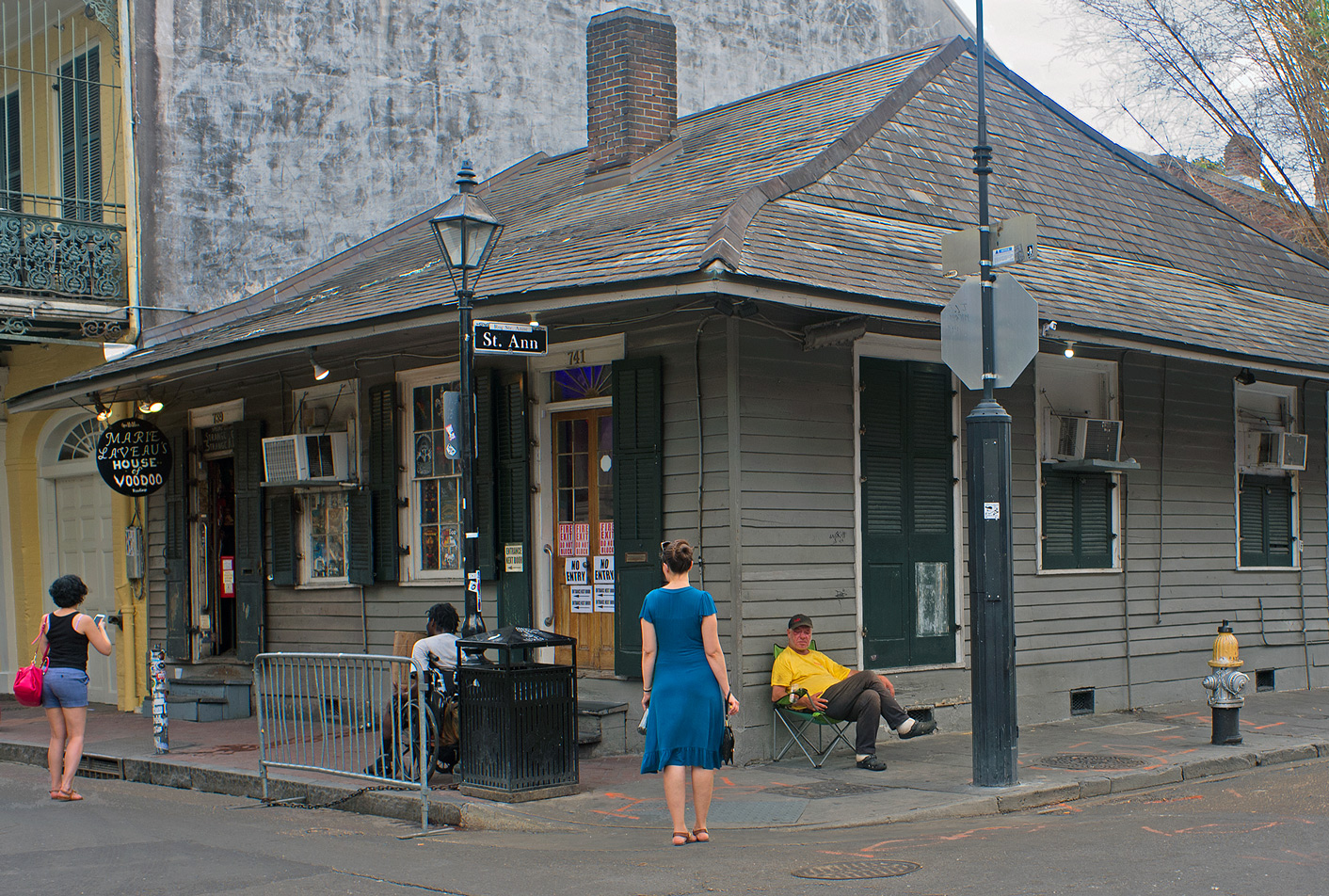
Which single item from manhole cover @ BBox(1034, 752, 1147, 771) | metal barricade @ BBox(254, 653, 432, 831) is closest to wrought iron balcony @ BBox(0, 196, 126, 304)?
metal barricade @ BBox(254, 653, 432, 831)

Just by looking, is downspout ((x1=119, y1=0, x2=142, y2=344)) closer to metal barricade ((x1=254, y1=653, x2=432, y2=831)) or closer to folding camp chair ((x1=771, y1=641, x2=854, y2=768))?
metal barricade ((x1=254, y1=653, x2=432, y2=831))

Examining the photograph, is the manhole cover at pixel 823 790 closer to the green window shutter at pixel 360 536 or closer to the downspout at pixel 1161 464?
the downspout at pixel 1161 464

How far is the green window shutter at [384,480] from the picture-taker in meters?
12.7

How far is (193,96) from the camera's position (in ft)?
49.1

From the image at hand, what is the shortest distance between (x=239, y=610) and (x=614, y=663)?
5535 millimetres

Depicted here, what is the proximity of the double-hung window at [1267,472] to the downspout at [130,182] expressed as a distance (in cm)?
1142

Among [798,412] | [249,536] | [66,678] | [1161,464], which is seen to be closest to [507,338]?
[798,412]

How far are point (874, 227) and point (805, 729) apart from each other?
404 centimetres

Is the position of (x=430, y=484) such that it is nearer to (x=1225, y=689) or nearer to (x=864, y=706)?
(x=864, y=706)

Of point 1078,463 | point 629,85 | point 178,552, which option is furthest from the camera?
point 178,552

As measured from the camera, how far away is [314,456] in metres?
13.2

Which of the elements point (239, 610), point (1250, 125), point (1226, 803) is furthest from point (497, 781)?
point (1250, 125)

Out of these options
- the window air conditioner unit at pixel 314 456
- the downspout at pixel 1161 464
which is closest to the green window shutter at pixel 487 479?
the window air conditioner unit at pixel 314 456

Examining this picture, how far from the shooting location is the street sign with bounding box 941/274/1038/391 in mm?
8688
